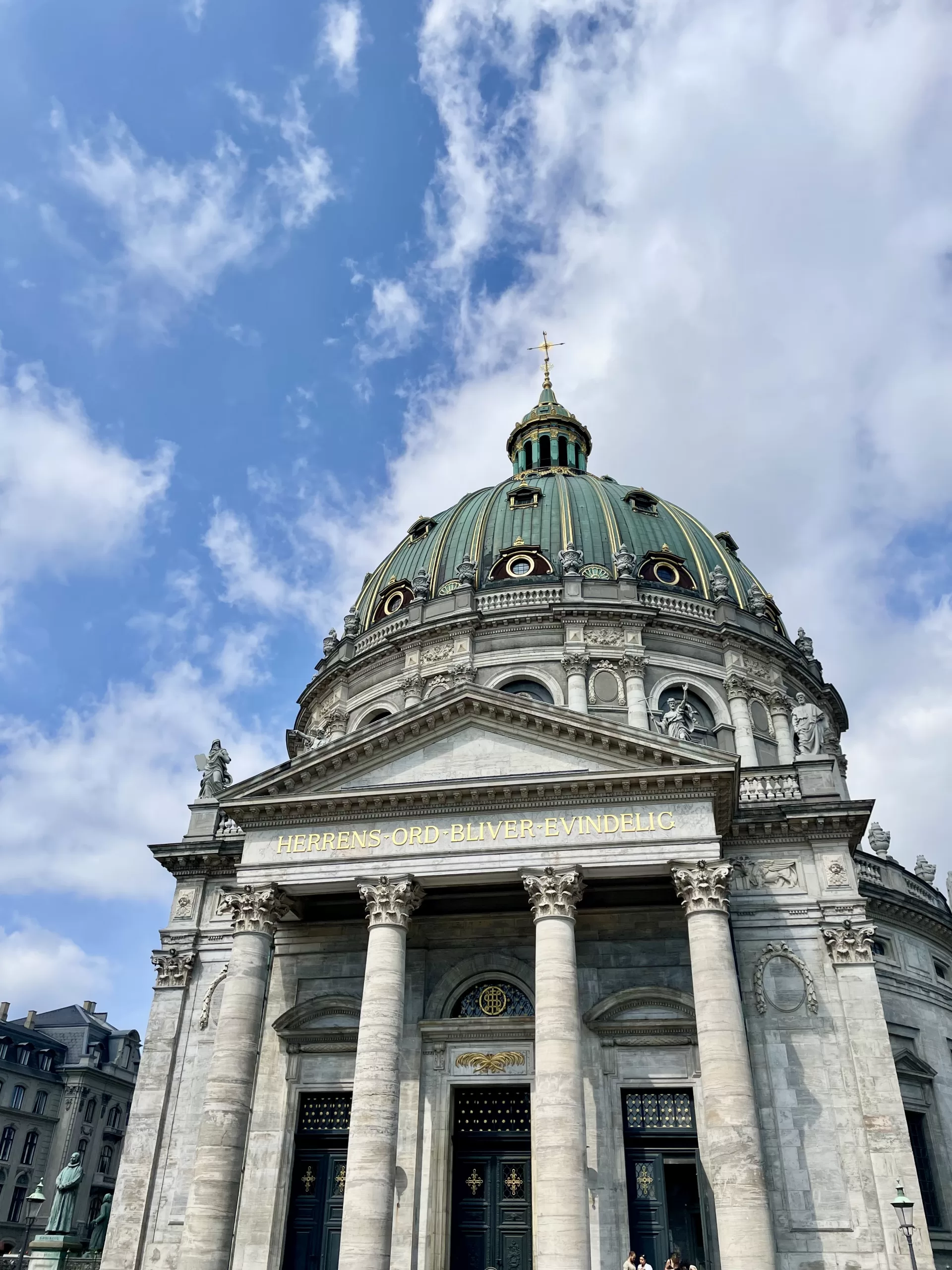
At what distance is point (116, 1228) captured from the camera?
25609 millimetres

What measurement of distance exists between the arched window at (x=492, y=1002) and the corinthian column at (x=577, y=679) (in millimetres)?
11055

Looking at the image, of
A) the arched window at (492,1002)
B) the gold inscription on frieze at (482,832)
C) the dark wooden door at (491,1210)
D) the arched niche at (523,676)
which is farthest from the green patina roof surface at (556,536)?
the dark wooden door at (491,1210)

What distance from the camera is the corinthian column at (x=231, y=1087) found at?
2175 centimetres

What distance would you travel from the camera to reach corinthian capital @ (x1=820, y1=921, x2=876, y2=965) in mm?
24828

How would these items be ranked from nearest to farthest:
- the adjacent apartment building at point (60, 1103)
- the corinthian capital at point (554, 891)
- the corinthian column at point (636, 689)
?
the corinthian capital at point (554, 891) < the corinthian column at point (636, 689) < the adjacent apartment building at point (60, 1103)

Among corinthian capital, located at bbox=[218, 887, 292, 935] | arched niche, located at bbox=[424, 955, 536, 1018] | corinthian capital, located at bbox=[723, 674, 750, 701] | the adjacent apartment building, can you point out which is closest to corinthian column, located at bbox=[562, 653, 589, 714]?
corinthian capital, located at bbox=[723, 674, 750, 701]

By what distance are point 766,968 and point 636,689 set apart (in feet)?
41.3

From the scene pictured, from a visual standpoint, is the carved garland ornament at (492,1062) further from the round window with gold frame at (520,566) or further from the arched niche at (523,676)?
the round window with gold frame at (520,566)

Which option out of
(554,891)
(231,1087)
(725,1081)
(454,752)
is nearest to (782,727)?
(454,752)

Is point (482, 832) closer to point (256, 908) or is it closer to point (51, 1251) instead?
point (256, 908)

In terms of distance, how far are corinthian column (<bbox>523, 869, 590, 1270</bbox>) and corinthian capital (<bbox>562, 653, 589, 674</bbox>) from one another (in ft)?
44.6

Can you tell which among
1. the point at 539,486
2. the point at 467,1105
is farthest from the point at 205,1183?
the point at 539,486

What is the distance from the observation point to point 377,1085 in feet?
71.8

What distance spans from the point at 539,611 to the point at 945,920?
17.0 m
